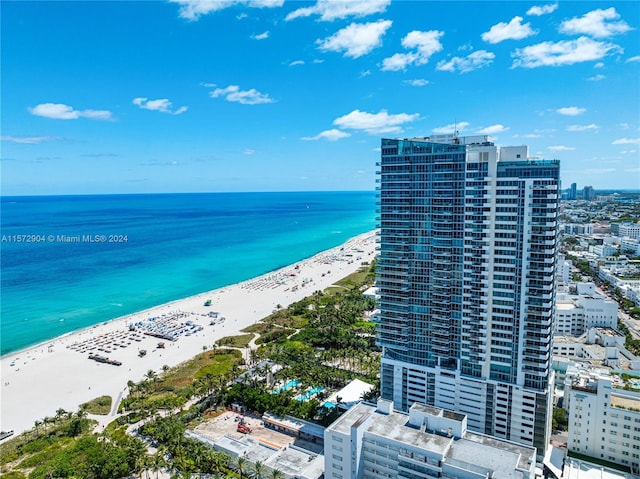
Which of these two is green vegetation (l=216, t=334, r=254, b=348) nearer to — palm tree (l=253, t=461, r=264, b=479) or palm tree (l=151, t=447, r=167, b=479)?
palm tree (l=151, t=447, r=167, b=479)

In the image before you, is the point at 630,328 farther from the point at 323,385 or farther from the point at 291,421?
the point at 291,421

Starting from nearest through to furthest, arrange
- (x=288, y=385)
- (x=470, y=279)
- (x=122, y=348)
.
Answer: (x=470, y=279) < (x=288, y=385) < (x=122, y=348)

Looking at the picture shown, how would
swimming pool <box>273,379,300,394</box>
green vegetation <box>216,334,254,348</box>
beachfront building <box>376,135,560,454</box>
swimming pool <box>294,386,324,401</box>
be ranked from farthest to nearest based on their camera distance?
1. green vegetation <box>216,334,254,348</box>
2. swimming pool <box>273,379,300,394</box>
3. swimming pool <box>294,386,324,401</box>
4. beachfront building <box>376,135,560,454</box>

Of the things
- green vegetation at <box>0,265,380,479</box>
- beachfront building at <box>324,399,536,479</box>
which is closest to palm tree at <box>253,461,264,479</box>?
green vegetation at <box>0,265,380,479</box>

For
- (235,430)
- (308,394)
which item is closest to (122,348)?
(235,430)

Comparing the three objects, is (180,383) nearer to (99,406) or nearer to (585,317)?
(99,406)

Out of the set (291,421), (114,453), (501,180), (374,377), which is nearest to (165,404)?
(114,453)
